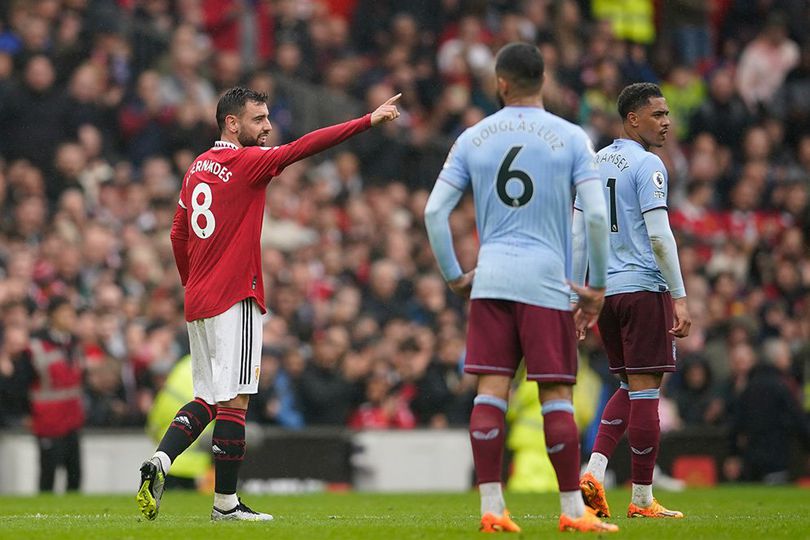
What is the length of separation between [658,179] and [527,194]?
2.00 meters

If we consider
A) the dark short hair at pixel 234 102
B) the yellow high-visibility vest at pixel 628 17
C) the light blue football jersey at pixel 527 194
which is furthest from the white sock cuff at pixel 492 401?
the yellow high-visibility vest at pixel 628 17

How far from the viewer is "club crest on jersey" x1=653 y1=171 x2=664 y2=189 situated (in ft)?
31.8

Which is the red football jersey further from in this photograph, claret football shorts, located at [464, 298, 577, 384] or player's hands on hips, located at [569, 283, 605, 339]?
player's hands on hips, located at [569, 283, 605, 339]

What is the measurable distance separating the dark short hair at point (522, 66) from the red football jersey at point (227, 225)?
1682 mm

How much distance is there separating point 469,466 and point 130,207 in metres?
4.99

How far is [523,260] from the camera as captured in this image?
795 cm

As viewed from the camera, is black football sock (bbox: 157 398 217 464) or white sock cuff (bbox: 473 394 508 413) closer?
white sock cuff (bbox: 473 394 508 413)

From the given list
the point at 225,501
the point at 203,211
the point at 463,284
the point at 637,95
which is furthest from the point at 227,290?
the point at 637,95

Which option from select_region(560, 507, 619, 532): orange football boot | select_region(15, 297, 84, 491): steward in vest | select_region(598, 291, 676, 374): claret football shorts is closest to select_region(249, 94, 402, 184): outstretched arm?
select_region(598, 291, 676, 374): claret football shorts

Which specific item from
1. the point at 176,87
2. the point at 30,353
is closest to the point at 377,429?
the point at 30,353

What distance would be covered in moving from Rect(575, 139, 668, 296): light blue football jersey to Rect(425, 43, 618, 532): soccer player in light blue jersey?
1866mm

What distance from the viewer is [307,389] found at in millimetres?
17531

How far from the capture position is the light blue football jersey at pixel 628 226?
9836 mm

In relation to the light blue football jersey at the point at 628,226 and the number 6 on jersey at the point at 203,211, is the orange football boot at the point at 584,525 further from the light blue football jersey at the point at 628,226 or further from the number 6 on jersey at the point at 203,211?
the number 6 on jersey at the point at 203,211
